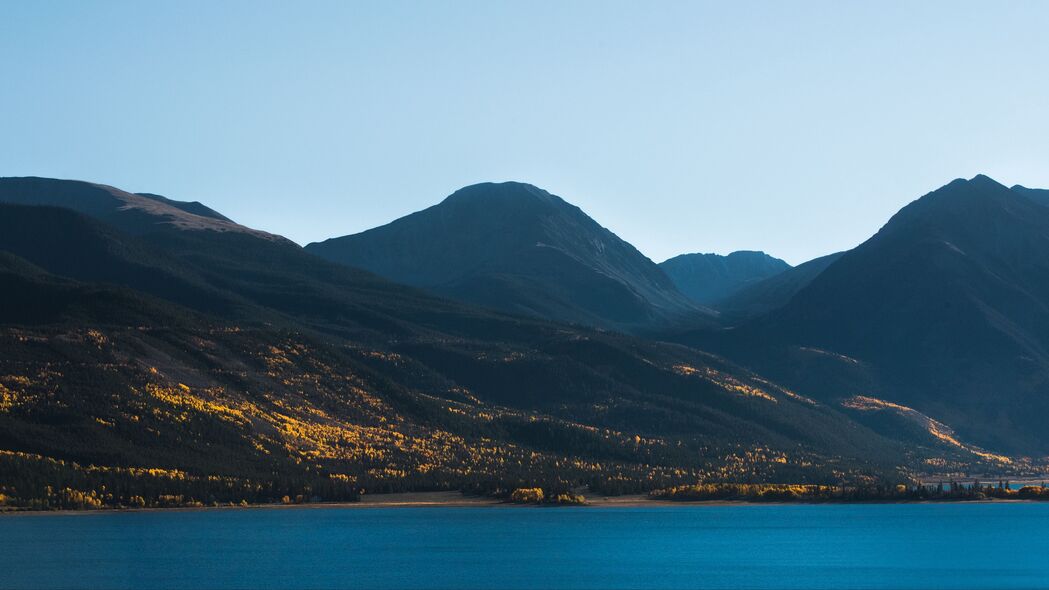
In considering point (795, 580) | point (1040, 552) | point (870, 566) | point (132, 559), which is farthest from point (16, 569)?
point (1040, 552)

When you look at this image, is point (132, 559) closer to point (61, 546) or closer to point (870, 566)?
point (61, 546)

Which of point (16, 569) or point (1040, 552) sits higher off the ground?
point (1040, 552)

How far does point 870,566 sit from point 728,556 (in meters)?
19.3

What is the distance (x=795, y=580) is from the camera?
→ 167000 mm

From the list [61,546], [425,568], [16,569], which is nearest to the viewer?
[16,569]

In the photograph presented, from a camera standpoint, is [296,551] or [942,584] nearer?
[942,584]

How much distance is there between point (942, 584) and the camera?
535 feet

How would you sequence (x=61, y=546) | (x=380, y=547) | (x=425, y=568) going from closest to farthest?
(x=425, y=568) < (x=61, y=546) < (x=380, y=547)

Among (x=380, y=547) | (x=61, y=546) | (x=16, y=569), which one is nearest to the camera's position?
(x=16, y=569)

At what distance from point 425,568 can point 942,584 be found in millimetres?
55109

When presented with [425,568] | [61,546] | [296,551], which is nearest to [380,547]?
[296,551]

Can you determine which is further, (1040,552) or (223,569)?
(1040,552)

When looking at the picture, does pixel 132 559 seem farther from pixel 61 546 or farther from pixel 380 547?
pixel 380 547

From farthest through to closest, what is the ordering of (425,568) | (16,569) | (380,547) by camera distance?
(380,547) < (425,568) < (16,569)
